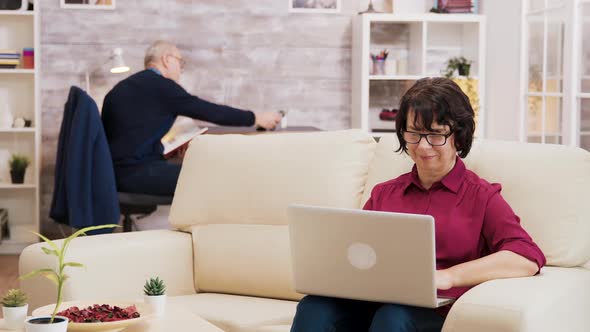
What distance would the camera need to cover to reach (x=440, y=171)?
2.54m

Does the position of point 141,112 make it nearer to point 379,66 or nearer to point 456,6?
point 379,66

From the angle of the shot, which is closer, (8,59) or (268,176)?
(268,176)

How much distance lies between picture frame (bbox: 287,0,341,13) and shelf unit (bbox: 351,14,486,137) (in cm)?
17

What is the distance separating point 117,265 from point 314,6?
357cm

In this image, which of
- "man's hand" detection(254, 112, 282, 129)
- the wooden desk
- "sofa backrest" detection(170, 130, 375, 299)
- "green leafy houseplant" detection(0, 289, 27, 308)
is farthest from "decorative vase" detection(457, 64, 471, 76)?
"green leafy houseplant" detection(0, 289, 27, 308)

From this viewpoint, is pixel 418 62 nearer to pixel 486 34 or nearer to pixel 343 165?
pixel 486 34

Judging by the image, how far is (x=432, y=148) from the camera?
2494 millimetres

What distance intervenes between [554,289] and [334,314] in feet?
1.81

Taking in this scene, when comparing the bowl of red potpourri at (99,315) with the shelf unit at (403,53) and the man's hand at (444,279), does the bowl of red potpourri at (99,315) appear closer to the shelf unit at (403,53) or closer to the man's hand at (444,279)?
the man's hand at (444,279)

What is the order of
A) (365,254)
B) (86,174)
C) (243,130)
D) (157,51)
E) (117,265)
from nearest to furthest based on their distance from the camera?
(365,254) < (117,265) < (86,174) < (157,51) < (243,130)

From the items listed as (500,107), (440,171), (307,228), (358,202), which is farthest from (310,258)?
(500,107)

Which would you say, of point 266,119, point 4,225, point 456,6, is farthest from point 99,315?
point 456,6

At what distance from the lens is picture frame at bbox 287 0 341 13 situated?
6195 mm

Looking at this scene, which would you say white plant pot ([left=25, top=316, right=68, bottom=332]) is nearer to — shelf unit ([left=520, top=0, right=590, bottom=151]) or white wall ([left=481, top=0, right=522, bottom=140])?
shelf unit ([left=520, top=0, right=590, bottom=151])
